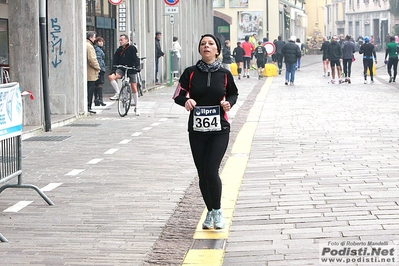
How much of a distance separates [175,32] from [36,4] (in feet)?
74.7

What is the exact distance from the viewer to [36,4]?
16.2 metres

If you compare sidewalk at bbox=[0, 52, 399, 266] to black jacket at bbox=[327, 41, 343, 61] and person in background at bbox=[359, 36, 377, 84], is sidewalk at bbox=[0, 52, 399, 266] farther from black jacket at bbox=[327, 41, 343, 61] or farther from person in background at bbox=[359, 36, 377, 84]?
black jacket at bbox=[327, 41, 343, 61]

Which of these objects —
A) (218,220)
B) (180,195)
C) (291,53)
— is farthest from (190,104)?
(291,53)

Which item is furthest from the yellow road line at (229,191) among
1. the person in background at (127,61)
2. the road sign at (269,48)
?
the road sign at (269,48)

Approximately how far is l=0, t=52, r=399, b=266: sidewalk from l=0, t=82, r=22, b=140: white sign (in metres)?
0.67

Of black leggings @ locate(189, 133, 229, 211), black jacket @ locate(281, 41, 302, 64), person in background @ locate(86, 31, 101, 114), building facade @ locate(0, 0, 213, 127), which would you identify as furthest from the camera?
black jacket @ locate(281, 41, 302, 64)

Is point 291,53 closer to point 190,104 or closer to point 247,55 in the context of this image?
point 247,55

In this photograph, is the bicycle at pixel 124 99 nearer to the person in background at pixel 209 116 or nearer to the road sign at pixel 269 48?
the person in background at pixel 209 116

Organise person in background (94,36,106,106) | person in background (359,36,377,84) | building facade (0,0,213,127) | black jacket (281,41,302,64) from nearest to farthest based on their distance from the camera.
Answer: building facade (0,0,213,127) < person in background (94,36,106,106) < black jacket (281,41,302,64) < person in background (359,36,377,84)

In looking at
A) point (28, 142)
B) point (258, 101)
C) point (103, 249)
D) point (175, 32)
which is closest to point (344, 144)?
point (28, 142)

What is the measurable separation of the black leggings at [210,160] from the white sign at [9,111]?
1.90 m

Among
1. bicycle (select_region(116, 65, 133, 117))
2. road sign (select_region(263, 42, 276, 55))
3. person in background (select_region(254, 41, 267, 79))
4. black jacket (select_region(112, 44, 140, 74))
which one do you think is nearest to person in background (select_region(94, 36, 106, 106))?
black jacket (select_region(112, 44, 140, 74))

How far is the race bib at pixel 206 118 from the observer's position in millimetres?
7426

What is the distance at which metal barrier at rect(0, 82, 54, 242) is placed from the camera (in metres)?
8.48
